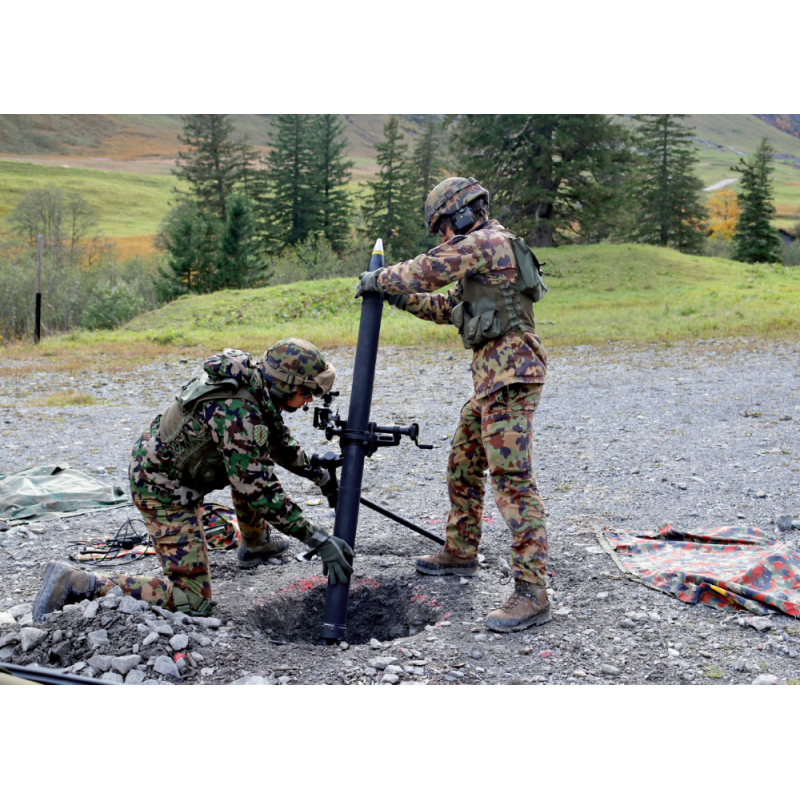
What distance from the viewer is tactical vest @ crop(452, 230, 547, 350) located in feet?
12.6

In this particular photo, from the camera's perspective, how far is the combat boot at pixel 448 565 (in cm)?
448

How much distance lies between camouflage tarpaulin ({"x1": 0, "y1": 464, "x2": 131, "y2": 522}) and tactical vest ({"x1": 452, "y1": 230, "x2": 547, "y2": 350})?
12.1ft

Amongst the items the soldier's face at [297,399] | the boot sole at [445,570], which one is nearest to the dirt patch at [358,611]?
the boot sole at [445,570]

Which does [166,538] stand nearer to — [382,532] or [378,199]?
[382,532]

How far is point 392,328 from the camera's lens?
17.6 metres

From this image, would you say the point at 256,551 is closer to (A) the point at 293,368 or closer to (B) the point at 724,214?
(A) the point at 293,368

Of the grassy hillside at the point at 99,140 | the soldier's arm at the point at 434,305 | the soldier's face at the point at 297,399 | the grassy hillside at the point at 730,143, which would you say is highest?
the grassy hillside at the point at 730,143

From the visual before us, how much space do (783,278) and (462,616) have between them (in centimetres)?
2645

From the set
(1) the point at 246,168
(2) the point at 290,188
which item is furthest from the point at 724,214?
(1) the point at 246,168

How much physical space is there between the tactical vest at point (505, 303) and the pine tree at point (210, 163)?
47.9 meters

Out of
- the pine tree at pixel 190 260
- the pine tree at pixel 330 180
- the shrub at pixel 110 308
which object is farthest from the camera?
the pine tree at pixel 330 180

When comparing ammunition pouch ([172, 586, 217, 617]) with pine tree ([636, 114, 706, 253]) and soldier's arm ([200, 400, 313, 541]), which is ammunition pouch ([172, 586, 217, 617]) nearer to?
soldier's arm ([200, 400, 313, 541])

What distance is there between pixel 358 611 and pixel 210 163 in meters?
50.0

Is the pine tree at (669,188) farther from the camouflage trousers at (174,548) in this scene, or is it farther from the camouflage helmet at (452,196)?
the camouflage trousers at (174,548)
